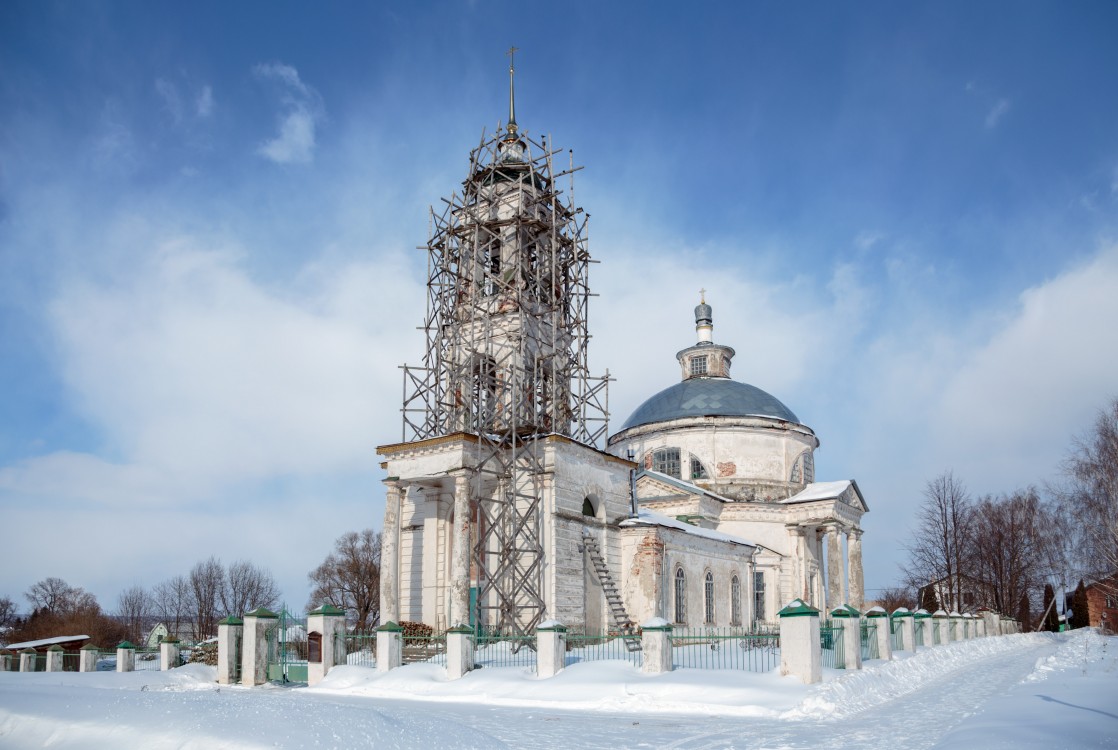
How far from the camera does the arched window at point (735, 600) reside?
30828 mm

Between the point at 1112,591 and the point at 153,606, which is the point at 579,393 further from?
the point at 153,606

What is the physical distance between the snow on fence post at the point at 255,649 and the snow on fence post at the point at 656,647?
8.85 meters

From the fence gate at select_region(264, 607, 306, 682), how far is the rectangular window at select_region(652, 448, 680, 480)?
856 inches

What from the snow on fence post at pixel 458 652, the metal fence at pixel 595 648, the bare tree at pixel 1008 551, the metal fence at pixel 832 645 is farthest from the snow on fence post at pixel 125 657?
the bare tree at pixel 1008 551

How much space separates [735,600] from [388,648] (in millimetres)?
15821

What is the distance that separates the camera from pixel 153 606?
66.9 meters

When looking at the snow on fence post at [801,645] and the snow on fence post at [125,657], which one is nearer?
the snow on fence post at [801,645]

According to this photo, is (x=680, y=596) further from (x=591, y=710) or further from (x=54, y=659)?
(x=54, y=659)

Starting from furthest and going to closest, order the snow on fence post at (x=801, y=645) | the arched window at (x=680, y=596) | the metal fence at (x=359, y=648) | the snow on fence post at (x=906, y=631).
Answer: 1. the arched window at (x=680, y=596)
2. the snow on fence post at (x=906, y=631)
3. the metal fence at (x=359, y=648)
4. the snow on fence post at (x=801, y=645)

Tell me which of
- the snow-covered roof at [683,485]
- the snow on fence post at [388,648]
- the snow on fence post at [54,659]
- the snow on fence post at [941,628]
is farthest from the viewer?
the snow-covered roof at [683,485]

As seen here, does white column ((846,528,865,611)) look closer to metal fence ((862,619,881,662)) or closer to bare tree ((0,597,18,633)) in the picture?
metal fence ((862,619,881,662))

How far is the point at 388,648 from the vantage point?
1889cm

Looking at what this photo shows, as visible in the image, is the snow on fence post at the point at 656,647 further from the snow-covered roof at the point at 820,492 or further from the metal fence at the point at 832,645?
the snow-covered roof at the point at 820,492

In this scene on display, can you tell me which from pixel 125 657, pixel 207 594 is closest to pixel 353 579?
pixel 207 594
